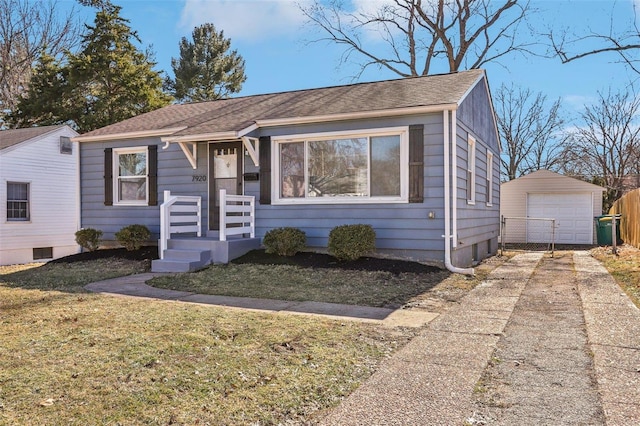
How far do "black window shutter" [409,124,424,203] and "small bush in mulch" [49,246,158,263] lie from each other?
5.61 metres

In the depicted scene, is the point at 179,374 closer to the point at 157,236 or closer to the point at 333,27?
the point at 157,236

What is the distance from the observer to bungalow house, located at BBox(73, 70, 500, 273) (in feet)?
28.8

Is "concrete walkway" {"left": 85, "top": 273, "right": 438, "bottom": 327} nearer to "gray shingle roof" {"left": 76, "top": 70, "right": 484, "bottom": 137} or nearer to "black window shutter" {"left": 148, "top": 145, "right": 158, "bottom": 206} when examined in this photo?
"gray shingle roof" {"left": 76, "top": 70, "right": 484, "bottom": 137}

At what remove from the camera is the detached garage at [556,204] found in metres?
18.4

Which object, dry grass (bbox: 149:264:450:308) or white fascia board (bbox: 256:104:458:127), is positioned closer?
dry grass (bbox: 149:264:450:308)

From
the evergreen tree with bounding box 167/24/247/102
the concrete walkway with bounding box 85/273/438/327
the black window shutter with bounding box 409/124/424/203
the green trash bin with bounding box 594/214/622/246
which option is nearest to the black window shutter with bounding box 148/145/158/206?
the concrete walkway with bounding box 85/273/438/327

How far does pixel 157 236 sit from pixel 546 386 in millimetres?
9673

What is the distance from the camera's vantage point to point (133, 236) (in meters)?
10.6

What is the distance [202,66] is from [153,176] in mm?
20651

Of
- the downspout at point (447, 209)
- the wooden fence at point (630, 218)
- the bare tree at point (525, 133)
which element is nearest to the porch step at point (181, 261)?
the downspout at point (447, 209)

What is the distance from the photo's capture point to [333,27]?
2194cm

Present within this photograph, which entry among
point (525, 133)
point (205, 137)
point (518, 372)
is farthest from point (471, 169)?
point (525, 133)

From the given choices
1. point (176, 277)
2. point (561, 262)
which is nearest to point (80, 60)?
point (176, 277)

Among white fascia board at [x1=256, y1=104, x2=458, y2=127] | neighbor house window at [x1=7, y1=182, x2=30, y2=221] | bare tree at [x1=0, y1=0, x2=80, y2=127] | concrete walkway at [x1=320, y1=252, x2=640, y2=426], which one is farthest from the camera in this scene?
bare tree at [x1=0, y1=0, x2=80, y2=127]
